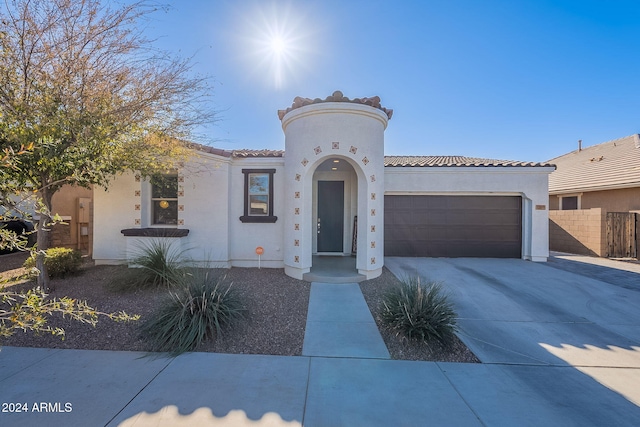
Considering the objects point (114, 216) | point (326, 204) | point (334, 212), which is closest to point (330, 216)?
point (334, 212)

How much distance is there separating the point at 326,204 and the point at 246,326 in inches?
234

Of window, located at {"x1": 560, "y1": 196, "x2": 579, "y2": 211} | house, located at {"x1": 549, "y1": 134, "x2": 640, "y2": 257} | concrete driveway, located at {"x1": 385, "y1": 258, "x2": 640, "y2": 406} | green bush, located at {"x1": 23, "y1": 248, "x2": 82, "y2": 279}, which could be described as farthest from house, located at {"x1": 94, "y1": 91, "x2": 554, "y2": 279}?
window, located at {"x1": 560, "y1": 196, "x2": 579, "y2": 211}

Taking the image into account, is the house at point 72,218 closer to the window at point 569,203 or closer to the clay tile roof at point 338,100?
the clay tile roof at point 338,100

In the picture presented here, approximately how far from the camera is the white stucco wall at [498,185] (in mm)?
9766

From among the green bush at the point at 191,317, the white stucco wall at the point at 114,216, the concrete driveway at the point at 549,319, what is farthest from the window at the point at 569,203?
the white stucco wall at the point at 114,216

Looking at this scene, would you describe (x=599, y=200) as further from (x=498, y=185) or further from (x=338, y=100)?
(x=338, y=100)

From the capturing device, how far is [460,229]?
33.1 ft

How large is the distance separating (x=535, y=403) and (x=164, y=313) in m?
4.88

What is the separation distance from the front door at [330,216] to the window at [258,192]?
204cm

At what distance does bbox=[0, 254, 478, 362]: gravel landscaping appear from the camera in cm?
393

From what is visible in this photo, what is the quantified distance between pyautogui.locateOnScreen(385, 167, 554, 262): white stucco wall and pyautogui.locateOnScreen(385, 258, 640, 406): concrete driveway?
5.51 ft

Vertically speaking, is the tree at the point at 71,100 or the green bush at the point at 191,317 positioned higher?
the tree at the point at 71,100

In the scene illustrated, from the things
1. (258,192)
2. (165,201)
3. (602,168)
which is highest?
(602,168)

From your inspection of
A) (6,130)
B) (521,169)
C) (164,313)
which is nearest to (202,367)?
(164,313)
